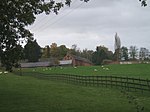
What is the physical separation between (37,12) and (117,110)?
7100 mm

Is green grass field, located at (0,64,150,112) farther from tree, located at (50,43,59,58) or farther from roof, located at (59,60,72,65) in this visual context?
tree, located at (50,43,59,58)

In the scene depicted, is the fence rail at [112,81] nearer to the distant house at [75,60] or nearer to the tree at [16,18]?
the tree at [16,18]

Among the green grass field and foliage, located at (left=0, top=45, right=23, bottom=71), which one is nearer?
the green grass field

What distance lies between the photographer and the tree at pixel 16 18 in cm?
2095

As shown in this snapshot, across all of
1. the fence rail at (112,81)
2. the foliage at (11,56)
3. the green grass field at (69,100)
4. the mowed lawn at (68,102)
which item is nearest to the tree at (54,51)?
the fence rail at (112,81)

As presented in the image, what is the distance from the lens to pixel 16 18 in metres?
23.7

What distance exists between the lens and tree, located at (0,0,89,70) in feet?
68.7

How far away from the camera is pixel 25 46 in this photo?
2698 centimetres

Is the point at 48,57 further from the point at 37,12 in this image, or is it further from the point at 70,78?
the point at 37,12

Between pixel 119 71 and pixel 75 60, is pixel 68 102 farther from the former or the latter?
pixel 75 60

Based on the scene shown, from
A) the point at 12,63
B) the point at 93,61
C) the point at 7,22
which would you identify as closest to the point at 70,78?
the point at 12,63

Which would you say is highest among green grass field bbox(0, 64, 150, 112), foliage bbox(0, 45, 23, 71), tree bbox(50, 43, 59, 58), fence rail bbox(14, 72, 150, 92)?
tree bbox(50, 43, 59, 58)

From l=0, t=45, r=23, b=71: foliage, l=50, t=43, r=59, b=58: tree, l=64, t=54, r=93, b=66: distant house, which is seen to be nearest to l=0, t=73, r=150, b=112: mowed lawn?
l=0, t=45, r=23, b=71: foliage

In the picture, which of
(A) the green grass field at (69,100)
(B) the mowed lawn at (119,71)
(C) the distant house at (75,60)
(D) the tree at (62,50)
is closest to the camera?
(A) the green grass field at (69,100)
